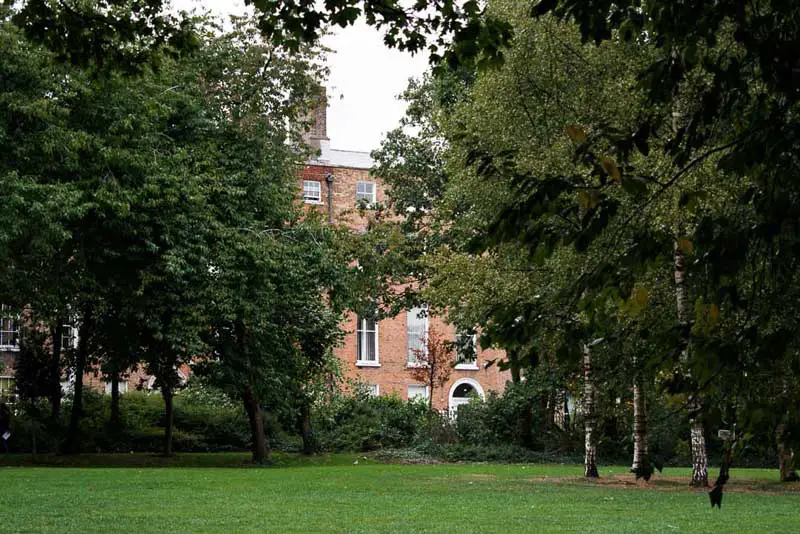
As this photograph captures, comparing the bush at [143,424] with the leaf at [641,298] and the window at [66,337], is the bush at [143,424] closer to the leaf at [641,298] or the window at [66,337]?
the window at [66,337]

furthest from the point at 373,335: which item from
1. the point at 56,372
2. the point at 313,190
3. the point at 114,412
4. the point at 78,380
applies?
the point at 78,380

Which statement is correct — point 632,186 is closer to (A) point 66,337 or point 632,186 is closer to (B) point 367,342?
(A) point 66,337

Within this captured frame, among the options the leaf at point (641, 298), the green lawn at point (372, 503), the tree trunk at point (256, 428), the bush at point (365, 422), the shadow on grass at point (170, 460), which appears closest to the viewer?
the leaf at point (641, 298)

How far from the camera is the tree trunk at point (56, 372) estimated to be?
3241 cm

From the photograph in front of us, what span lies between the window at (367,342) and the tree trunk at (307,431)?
14204mm

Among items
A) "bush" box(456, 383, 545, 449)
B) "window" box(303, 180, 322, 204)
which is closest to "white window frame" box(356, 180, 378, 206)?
"window" box(303, 180, 322, 204)

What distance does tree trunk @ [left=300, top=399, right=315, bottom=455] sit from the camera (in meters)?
32.9

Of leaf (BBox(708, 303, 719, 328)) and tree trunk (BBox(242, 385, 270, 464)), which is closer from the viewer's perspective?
leaf (BBox(708, 303, 719, 328))

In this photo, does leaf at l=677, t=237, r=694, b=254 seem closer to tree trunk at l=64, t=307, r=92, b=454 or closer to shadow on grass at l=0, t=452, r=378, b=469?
shadow on grass at l=0, t=452, r=378, b=469

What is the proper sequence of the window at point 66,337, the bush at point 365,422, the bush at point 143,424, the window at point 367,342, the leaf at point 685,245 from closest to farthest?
the leaf at point 685,245, the bush at point 143,424, the window at point 66,337, the bush at point 365,422, the window at point 367,342

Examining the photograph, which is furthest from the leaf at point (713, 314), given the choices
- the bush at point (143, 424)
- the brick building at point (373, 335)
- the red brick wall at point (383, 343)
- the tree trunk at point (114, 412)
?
the red brick wall at point (383, 343)

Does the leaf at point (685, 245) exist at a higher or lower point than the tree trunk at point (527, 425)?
higher

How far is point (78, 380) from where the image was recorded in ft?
102

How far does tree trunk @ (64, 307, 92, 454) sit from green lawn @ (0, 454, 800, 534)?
29.7ft
